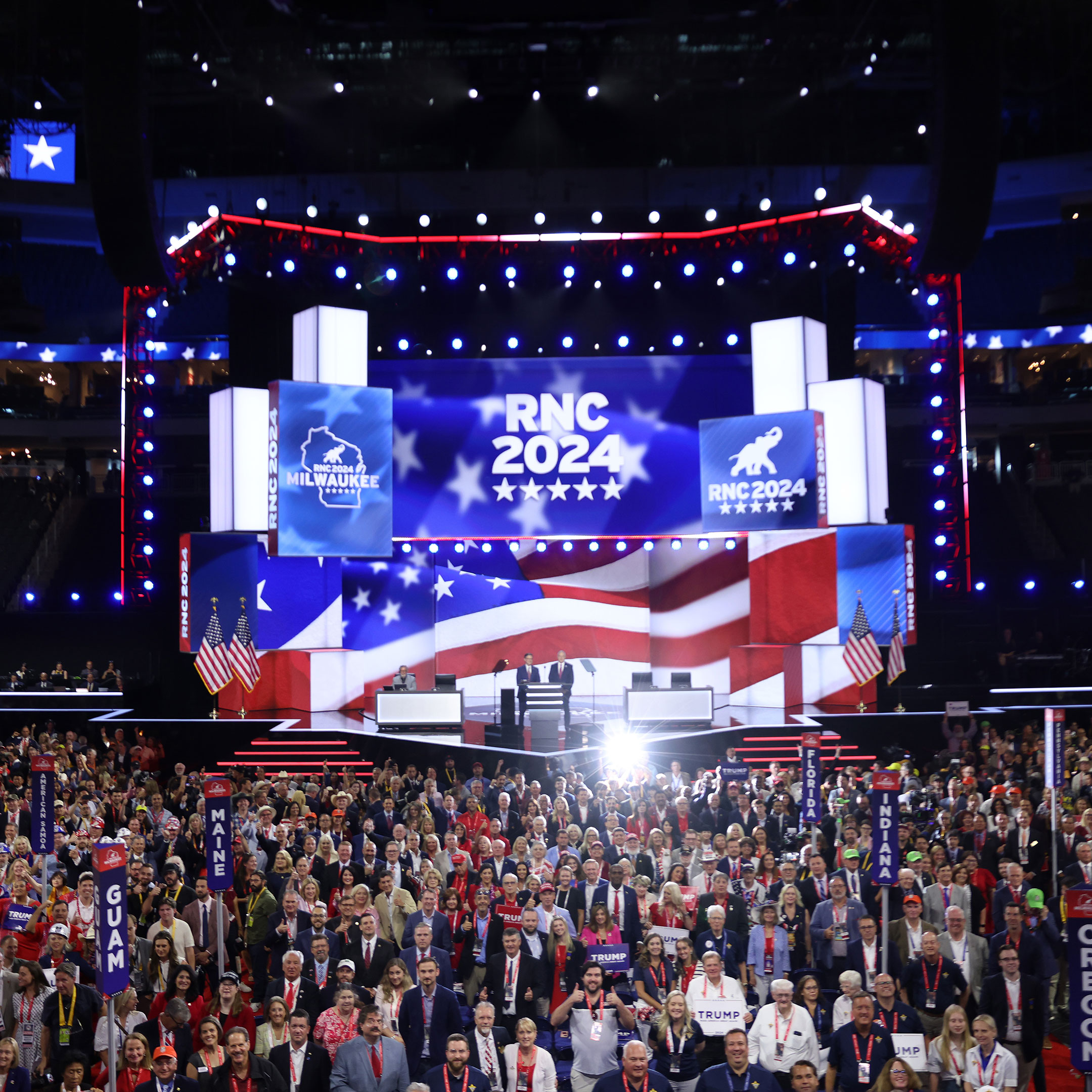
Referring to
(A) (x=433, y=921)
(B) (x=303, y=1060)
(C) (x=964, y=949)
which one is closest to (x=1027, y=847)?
(C) (x=964, y=949)

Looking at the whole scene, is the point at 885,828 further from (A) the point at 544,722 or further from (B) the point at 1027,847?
(A) the point at 544,722

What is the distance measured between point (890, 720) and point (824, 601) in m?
3.42

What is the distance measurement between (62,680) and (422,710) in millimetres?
10412

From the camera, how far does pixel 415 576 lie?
29578 millimetres

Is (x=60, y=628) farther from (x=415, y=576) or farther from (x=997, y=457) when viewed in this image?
(x=997, y=457)

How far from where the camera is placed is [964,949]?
10039 mm

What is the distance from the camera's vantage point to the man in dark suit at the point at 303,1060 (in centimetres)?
823

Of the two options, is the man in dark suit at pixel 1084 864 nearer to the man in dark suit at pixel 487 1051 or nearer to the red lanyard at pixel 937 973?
the red lanyard at pixel 937 973

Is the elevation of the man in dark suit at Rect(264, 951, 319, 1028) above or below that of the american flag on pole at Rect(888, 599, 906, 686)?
below

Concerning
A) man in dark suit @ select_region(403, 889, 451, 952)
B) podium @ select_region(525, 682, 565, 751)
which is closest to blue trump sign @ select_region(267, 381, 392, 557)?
podium @ select_region(525, 682, 565, 751)

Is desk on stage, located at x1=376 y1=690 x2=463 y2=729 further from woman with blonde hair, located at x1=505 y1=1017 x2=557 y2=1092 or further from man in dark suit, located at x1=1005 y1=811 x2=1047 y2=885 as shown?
woman with blonde hair, located at x1=505 y1=1017 x2=557 y2=1092

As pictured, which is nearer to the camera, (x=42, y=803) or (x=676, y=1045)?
(x=676, y=1045)

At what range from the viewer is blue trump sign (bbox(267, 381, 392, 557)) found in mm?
25047

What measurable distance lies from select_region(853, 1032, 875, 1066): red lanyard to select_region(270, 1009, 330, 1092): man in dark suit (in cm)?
341
